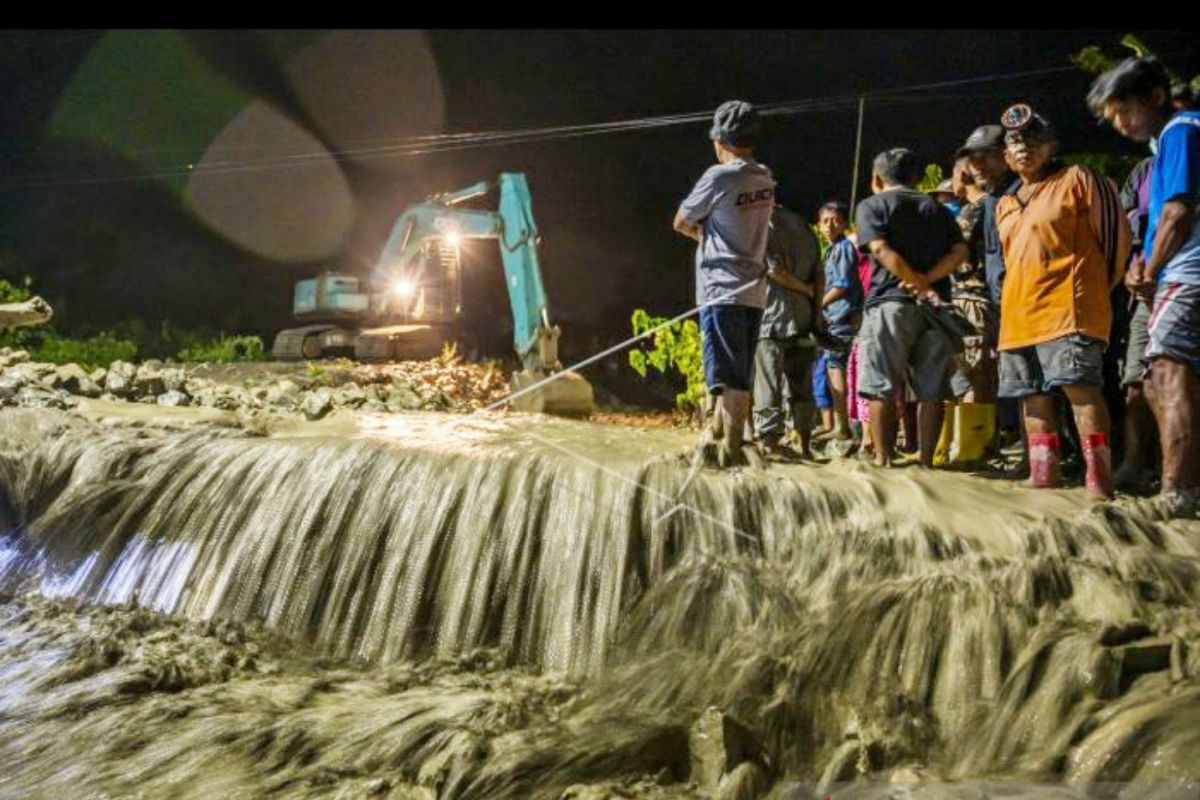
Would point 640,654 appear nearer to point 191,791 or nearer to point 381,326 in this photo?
point 191,791

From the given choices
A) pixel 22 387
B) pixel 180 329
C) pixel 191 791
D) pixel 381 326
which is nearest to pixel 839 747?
pixel 191 791

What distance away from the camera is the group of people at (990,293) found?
322 centimetres

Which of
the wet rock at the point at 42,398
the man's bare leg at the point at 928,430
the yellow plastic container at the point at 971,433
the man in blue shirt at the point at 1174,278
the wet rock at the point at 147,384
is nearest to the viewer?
the man in blue shirt at the point at 1174,278

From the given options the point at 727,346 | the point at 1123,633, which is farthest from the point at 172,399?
the point at 1123,633

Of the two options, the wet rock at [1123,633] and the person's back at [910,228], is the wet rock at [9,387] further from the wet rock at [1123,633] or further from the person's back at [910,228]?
the wet rock at [1123,633]

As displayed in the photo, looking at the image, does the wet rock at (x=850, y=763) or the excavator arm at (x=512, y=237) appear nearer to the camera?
the wet rock at (x=850, y=763)

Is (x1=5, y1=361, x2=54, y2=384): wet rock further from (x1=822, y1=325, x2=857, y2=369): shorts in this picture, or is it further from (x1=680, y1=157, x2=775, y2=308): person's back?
(x1=822, y1=325, x2=857, y2=369): shorts

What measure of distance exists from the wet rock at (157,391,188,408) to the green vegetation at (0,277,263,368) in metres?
5.37

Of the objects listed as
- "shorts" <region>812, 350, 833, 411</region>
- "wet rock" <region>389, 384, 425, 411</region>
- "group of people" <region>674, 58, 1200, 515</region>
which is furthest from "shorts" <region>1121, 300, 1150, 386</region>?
"wet rock" <region>389, 384, 425, 411</region>

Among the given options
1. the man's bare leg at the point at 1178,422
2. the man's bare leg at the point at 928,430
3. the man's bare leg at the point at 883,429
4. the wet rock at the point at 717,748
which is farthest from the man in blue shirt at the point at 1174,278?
the wet rock at the point at 717,748

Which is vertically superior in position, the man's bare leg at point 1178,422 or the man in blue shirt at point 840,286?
the man in blue shirt at point 840,286

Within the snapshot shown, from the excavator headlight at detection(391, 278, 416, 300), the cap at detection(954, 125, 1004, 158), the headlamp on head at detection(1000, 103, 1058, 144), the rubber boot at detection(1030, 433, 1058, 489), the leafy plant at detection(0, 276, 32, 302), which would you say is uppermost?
the excavator headlight at detection(391, 278, 416, 300)

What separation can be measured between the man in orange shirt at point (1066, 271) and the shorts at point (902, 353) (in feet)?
1.75

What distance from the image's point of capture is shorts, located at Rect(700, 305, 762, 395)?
391cm
